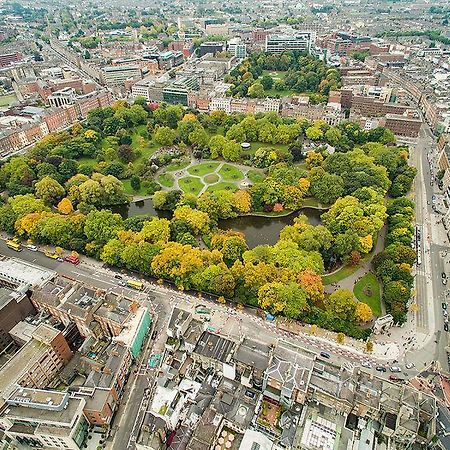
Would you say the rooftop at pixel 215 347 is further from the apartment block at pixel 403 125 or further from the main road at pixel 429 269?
the apartment block at pixel 403 125

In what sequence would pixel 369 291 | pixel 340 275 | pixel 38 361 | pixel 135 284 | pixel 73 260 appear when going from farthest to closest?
pixel 73 260
pixel 340 275
pixel 369 291
pixel 135 284
pixel 38 361

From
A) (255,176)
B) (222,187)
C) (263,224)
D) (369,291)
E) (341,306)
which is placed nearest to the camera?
(341,306)

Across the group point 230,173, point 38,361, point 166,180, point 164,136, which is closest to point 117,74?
point 164,136

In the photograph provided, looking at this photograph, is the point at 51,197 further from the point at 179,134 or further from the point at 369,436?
the point at 369,436

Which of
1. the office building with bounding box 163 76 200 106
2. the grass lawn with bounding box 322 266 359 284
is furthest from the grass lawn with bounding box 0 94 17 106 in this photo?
the grass lawn with bounding box 322 266 359 284

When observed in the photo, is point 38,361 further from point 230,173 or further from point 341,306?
point 230,173

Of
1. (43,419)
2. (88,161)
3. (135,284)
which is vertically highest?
(43,419)

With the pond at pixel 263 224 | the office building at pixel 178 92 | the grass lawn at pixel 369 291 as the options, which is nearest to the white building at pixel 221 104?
the office building at pixel 178 92
